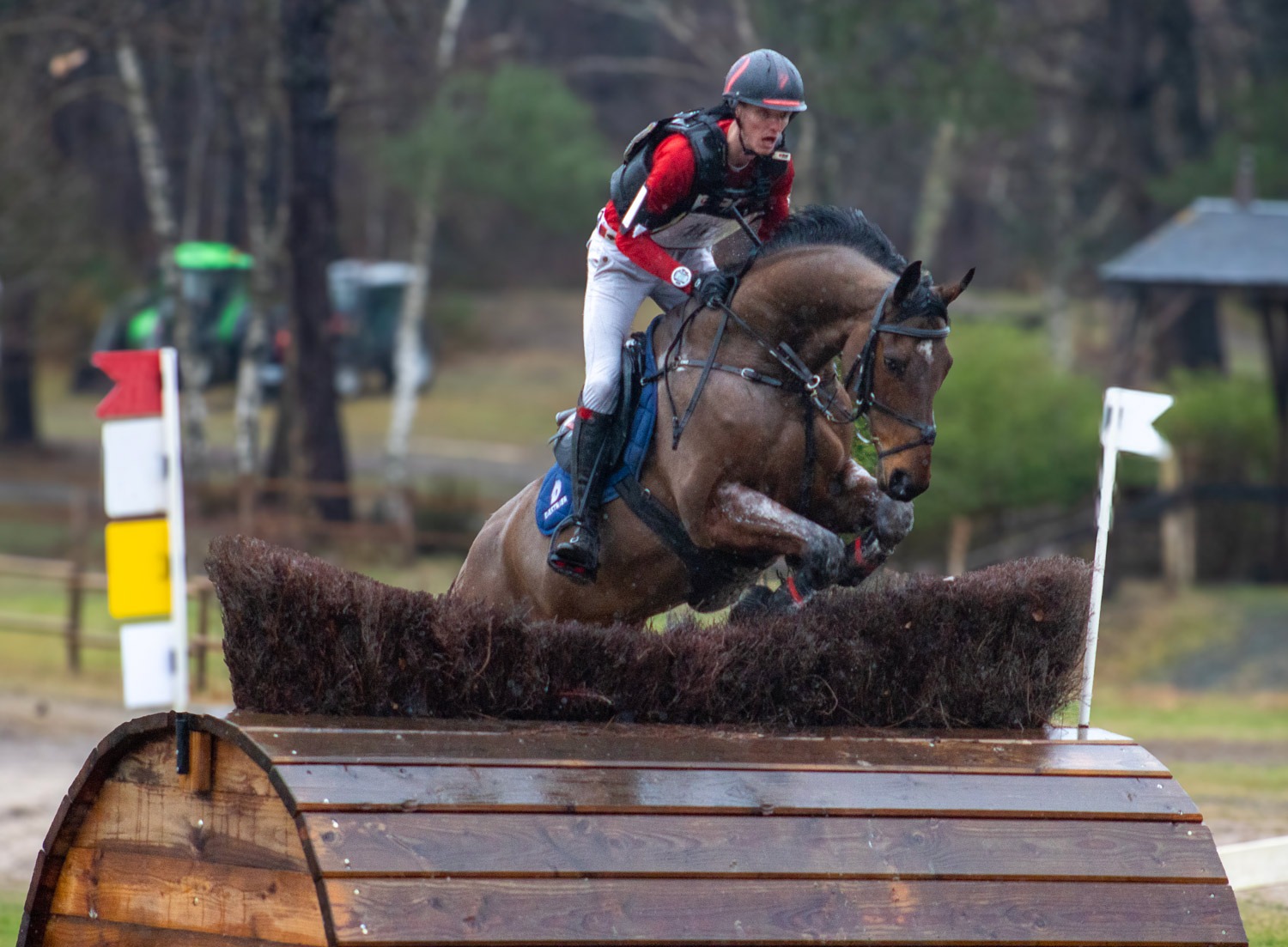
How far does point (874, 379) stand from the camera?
4.57 m

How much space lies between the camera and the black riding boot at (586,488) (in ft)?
16.5

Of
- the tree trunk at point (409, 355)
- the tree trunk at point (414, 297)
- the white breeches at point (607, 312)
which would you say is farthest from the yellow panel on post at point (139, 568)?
the tree trunk at point (409, 355)

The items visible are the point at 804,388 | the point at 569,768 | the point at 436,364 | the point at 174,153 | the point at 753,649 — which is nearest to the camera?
the point at 569,768

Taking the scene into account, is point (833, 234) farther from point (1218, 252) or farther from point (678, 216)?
point (1218, 252)

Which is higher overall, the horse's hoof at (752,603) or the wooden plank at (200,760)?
the horse's hoof at (752,603)

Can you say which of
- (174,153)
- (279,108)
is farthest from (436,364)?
(279,108)

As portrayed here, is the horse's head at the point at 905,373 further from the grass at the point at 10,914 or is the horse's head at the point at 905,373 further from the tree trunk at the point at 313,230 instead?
the tree trunk at the point at 313,230

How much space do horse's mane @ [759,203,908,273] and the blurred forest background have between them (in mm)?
11673

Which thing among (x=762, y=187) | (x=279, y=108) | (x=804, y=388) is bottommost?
(x=804, y=388)

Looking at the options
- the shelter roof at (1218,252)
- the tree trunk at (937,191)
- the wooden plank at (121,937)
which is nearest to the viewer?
the wooden plank at (121,937)

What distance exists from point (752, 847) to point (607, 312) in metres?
2.01

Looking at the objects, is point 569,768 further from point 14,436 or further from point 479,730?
point 14,436

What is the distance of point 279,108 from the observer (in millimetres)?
18438

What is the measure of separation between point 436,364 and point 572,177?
24.6ft
